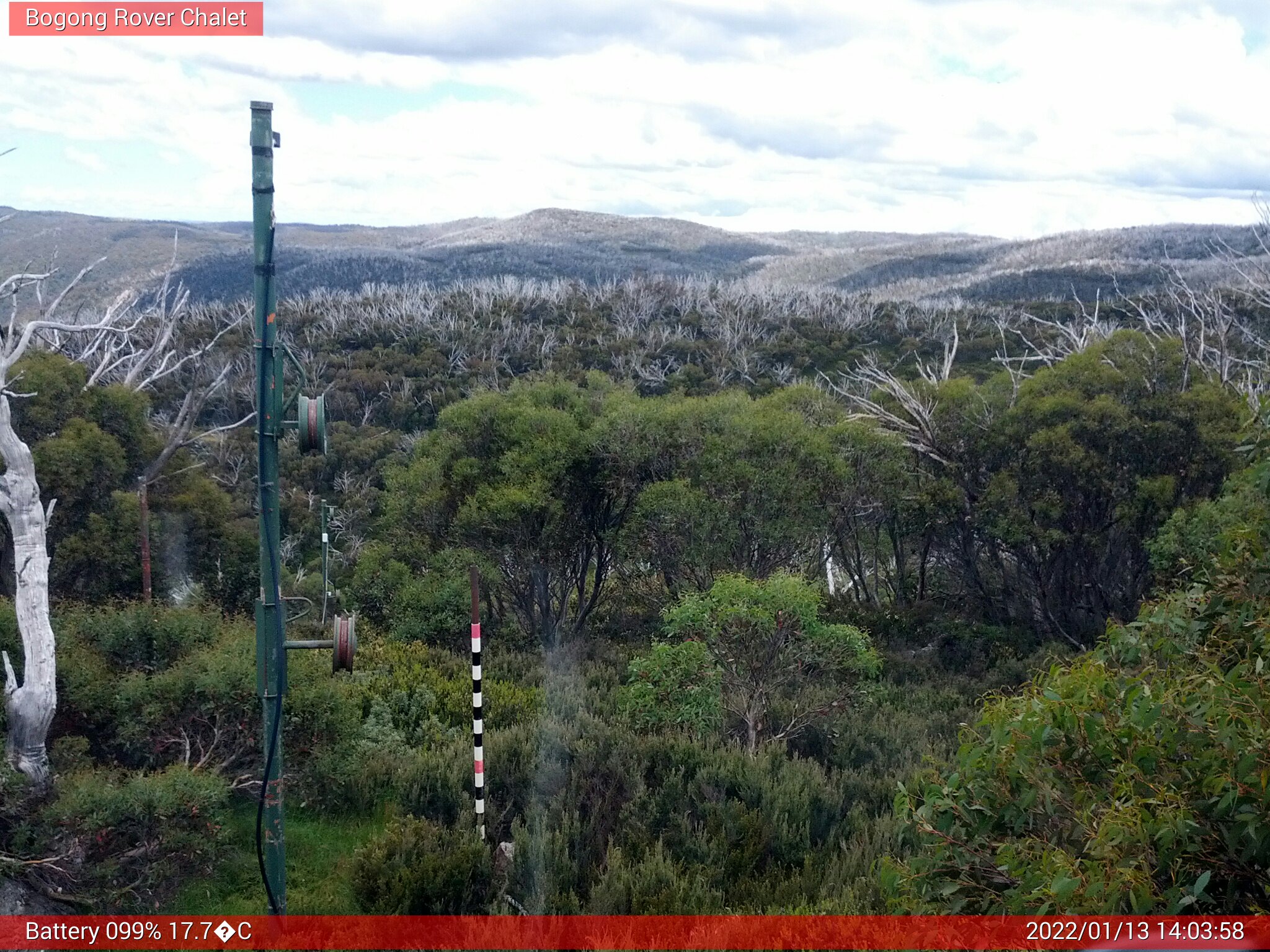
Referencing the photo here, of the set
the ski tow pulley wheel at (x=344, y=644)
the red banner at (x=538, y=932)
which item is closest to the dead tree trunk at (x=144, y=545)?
the red banner at (x=538, y=932)

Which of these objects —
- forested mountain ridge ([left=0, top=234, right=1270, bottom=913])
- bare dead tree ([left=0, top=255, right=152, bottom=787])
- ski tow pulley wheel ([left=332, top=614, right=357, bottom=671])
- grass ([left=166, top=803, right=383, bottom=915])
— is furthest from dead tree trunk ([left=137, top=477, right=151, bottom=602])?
ski tow pulley wheel ([left=332, top=614, right=357, bottom=671])

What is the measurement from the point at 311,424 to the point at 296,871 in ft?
13.9

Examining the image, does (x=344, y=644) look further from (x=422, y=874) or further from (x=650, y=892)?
(x=650, y=892)

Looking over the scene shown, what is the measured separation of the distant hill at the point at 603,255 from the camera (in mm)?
62469

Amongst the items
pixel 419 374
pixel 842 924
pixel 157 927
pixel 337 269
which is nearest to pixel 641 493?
pixel 157 927

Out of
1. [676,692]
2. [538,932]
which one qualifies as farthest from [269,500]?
[676,692]

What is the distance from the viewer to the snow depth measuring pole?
560cm

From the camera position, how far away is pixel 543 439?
14477mm

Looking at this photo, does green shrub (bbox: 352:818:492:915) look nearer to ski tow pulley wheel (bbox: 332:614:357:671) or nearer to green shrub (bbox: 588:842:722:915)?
green shrub (bbox: 588:842:722:915)

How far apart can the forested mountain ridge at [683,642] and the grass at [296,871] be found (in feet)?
0.11

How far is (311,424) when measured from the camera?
5.57m

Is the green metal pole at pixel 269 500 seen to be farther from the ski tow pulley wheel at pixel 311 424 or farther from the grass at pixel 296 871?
the grass at pixel 296 871

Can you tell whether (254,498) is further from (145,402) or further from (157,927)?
(157,927)

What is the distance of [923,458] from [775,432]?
2.93 meters
